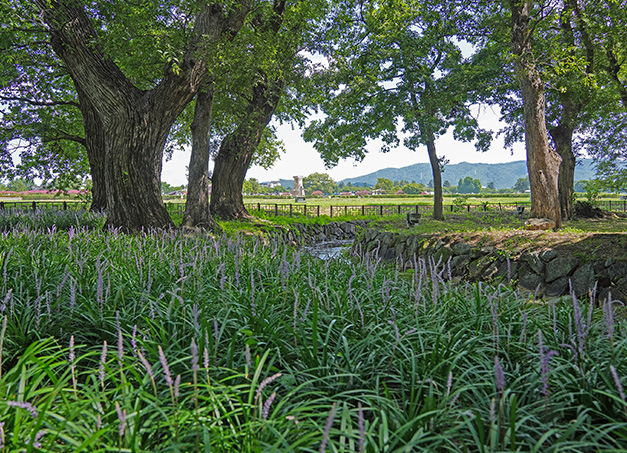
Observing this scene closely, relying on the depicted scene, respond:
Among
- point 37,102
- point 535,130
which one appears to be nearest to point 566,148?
point 535,130

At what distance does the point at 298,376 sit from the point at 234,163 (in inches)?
623

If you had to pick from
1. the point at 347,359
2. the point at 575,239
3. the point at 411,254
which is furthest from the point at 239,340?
the point at 411,254

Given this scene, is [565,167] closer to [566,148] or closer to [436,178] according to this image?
[566,148]

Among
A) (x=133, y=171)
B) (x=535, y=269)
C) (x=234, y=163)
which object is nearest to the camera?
(x=535, y=269)

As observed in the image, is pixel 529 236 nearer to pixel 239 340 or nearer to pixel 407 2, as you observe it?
pixel 239 340

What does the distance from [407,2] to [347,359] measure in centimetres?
1974

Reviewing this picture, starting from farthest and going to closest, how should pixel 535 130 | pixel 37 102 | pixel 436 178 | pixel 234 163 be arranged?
pixel 436 178
pixel 234 163
pixel 37 102
pixel 535 130

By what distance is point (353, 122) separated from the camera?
19891mm

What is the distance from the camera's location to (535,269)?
23.7ft

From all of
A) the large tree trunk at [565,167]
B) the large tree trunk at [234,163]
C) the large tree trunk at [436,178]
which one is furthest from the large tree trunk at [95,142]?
the large tree trunk at [565,167]

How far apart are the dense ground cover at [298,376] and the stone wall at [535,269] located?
5.31 feet

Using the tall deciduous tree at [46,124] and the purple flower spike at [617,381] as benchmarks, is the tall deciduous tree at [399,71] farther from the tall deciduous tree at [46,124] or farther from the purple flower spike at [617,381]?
the purple flower spike at [617,381]

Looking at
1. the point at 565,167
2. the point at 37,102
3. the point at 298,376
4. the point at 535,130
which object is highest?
the point at 37,102

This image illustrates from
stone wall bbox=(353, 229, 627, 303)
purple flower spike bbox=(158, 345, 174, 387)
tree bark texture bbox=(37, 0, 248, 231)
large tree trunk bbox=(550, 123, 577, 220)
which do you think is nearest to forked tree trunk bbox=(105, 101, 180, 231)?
tree bark texture bbox=(37, 0, 248, 231)
